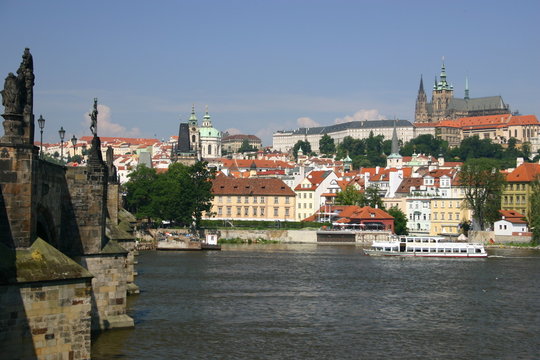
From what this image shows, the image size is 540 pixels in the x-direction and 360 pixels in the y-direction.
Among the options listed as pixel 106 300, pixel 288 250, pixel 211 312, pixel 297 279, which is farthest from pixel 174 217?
pixel 106 300

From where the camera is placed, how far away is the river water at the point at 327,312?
101ft

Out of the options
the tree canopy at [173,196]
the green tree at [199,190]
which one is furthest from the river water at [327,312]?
the green tree at [199,190]

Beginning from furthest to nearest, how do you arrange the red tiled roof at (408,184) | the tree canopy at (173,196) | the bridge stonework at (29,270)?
the red tiled roof at (408,184), the tree canopy at (173,196), the bridge stonework at (29,270)

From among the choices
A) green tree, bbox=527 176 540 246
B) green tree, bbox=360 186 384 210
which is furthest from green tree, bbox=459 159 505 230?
green tree, bbox=360 186 384 210

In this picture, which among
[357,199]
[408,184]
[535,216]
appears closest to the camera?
[535,216]

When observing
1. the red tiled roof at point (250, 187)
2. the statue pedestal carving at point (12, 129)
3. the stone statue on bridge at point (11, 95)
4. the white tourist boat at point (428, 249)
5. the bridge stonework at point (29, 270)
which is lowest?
the white tourist boat at point (428, 249)

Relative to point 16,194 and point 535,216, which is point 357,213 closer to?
point 535,216

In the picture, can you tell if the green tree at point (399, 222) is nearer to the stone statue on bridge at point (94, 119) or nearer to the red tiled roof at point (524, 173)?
the red tiled roof at point (524, 173)

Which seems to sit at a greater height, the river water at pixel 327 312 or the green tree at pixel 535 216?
the green tree at pixel 535 216

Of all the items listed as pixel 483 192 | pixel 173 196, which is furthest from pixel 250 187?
pixel 483 192

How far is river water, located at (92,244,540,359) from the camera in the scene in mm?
30906

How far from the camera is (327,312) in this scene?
4125 cm

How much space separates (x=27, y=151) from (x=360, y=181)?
13761 centimetres

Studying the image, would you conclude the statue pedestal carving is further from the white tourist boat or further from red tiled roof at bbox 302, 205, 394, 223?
red tiled roof at bbox 302, 205, 394, 223
